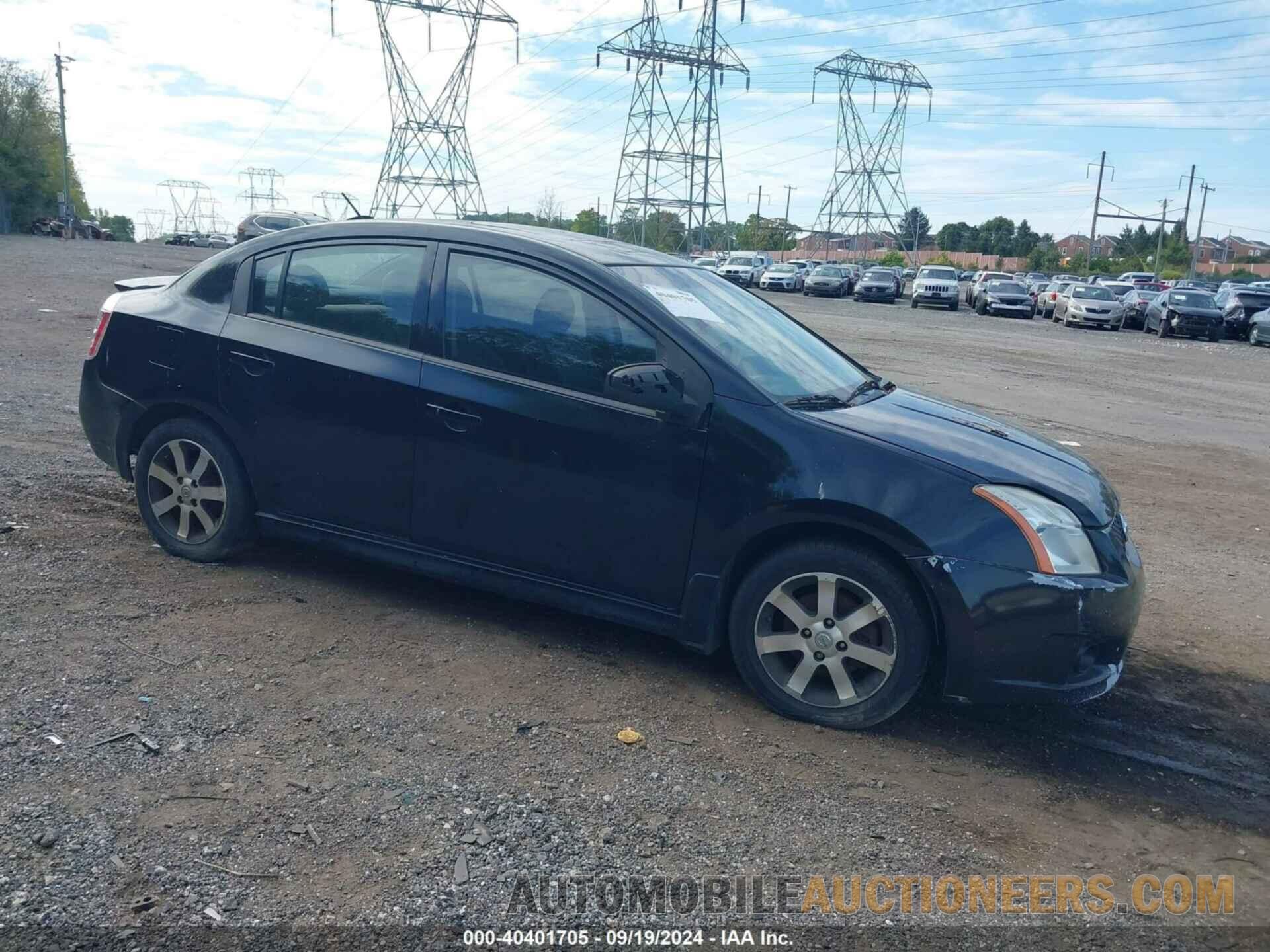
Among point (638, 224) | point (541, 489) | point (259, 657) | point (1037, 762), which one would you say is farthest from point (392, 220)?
point (638, 224)

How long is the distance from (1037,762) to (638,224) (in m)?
52.6

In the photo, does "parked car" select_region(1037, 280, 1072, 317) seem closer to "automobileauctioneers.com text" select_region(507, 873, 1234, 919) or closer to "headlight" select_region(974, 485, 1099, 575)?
"headlight" select_region(974, 485, 1099, 575)

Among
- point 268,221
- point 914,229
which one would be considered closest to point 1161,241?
point 914,229

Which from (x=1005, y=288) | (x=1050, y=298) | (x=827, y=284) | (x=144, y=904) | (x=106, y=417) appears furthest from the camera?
(x=827, y=284)

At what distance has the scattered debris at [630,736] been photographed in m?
3.76

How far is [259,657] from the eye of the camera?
4234 millimetres

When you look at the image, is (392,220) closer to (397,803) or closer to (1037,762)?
(397,803)

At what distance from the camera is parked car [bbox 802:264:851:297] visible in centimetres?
4766

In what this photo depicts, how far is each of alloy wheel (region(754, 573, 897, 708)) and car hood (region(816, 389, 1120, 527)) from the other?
1.97 feet

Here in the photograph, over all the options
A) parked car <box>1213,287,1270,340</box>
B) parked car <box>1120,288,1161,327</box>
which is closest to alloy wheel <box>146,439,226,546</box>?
parked car <box>1213,287,1270,340</box>

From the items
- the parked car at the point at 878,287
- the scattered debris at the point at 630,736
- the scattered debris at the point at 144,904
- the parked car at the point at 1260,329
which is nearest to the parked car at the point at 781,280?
the parked car at the point at 878,287

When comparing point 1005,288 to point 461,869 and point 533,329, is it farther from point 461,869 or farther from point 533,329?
point 461,869

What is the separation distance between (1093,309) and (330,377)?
3424 centimetres

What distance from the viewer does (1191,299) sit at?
3180cm
